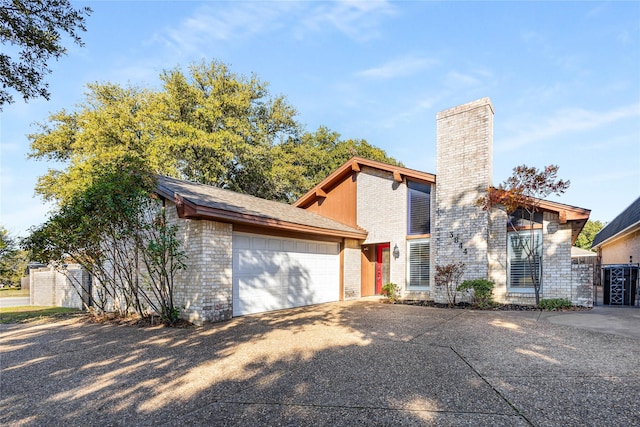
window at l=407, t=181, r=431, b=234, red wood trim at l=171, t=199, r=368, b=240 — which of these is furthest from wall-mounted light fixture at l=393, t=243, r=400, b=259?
red wood trim at l=171, t=199, r=368, b=240

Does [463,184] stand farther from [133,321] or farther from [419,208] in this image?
[133,321]

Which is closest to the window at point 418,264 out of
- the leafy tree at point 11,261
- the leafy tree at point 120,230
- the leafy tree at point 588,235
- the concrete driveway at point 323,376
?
the concrete driveway at point 323,376

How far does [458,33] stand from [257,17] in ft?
19.6

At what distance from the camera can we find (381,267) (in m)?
14.9

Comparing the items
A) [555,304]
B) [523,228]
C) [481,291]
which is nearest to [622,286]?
[555,304]

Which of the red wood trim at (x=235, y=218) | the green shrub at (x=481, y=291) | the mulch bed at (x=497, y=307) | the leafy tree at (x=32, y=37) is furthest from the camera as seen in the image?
the green shrub at (x=481, y=291)

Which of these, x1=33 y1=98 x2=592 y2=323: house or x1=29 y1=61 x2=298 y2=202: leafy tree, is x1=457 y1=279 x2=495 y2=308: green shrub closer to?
x1=33 y1=98 x2=592 y2=323: house

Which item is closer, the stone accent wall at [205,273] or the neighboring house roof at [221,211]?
the neighboring house roof at [221,211]

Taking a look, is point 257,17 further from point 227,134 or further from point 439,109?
point 227,134

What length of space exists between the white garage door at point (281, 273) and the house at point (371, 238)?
1.3 inches

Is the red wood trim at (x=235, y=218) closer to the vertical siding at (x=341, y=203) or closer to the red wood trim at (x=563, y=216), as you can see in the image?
the vertical siding at (x=341, y=203)

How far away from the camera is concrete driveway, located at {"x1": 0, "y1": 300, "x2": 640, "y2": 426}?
3.30 meters

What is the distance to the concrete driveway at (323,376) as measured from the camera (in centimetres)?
330

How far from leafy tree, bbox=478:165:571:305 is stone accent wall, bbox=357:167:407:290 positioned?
3.09m
